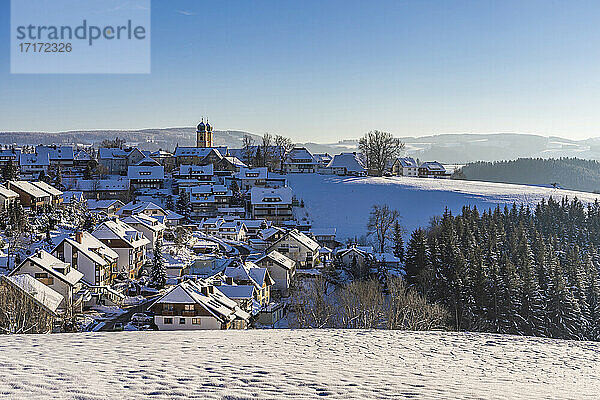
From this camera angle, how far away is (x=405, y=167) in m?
94.4

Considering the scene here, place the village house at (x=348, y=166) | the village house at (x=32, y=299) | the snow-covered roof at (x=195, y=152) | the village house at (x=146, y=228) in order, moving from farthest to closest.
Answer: the village house at (x=348, y=166) → the snow-covered roof at (x=195, y=152) → the village house at (x=146, y=228) → the village house at (x=32, y=299)

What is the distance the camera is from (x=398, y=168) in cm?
9162

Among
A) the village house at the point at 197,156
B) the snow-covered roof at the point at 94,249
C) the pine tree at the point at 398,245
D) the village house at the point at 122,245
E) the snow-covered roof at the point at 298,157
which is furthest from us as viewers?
the snow-covered roof at the point at 298,157

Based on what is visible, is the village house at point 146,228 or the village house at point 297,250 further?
the village house at point 146,228

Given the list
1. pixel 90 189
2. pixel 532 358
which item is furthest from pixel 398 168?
pixel 532 358

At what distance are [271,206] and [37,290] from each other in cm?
3711

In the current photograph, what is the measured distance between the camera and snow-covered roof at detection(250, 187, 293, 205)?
193ft

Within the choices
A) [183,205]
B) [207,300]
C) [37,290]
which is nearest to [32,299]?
[37,290]

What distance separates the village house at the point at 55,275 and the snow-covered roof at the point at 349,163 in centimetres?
6321

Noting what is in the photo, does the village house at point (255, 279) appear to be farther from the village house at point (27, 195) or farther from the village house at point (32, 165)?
the village house at point (32, 165)

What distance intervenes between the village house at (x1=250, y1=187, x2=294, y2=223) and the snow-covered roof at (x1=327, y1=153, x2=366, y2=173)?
29.3 meters

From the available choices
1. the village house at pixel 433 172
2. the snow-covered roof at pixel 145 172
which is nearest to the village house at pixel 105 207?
the snow-covered roof at pixel 145 172

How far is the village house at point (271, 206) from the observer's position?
58750 mm

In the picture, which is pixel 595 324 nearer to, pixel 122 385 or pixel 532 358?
pixel 532 358
